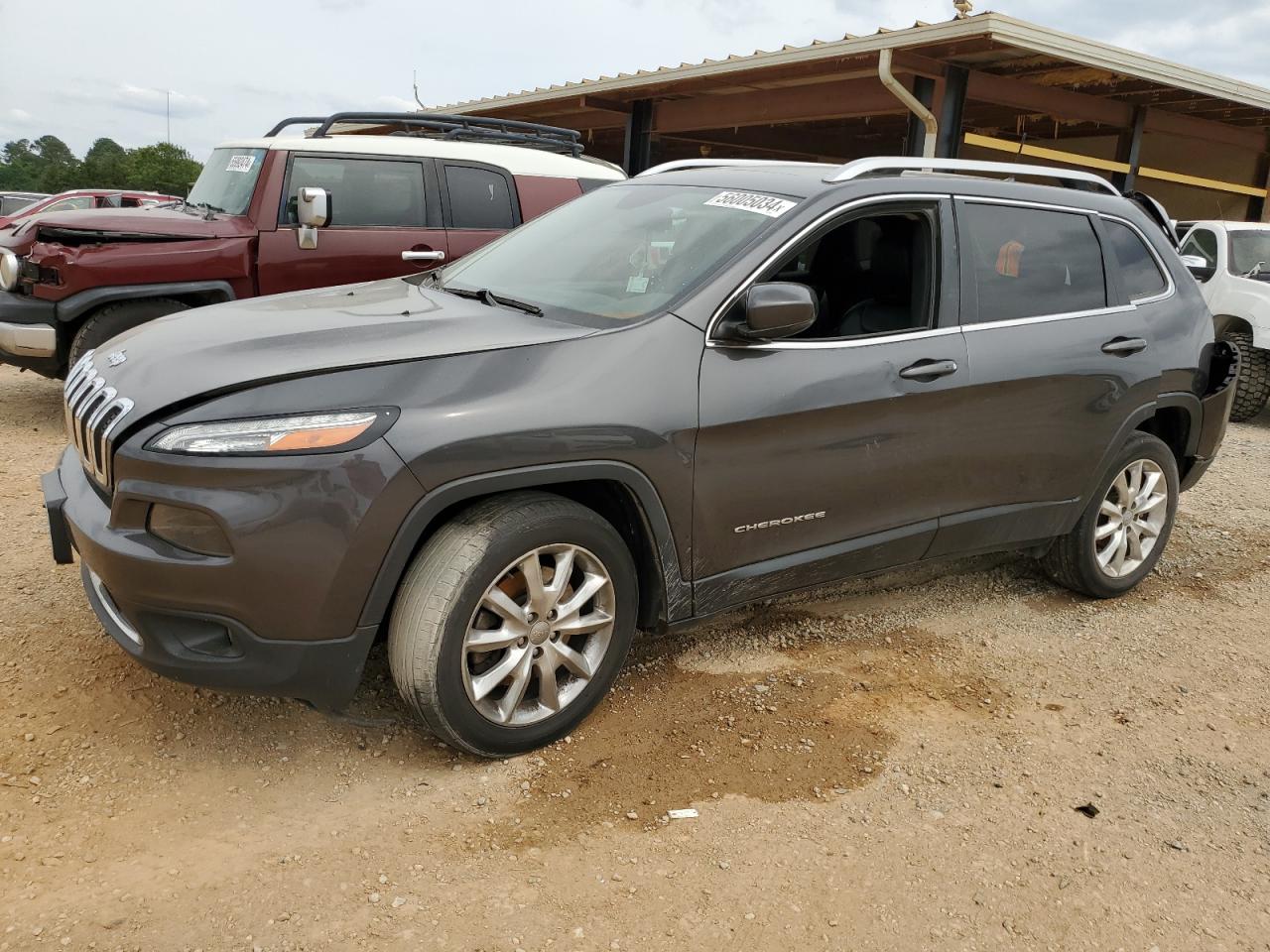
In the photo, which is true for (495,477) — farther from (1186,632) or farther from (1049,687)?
(1186,632)

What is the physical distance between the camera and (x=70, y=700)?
3143 mm

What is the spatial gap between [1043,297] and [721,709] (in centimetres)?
206

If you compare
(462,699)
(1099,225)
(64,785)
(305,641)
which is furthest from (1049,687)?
(64,785)

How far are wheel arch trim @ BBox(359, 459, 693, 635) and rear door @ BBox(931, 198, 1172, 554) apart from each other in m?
1.22

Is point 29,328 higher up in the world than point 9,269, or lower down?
lower down

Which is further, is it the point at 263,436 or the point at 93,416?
the point at 93,416

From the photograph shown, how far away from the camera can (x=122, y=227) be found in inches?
246

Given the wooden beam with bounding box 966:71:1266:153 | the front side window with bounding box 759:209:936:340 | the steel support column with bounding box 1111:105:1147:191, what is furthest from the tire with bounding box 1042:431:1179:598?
the steel support column with bounding box 1111:105:1147:191

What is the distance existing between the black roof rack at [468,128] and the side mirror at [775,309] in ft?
15.1

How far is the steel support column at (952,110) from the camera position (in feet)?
33.2

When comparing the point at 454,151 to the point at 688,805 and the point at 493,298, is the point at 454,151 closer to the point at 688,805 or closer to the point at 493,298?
the point at 493,298

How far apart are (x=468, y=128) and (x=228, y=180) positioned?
5.93 ft

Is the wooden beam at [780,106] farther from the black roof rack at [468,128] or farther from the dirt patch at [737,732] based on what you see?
the dirt patch at [737,732]

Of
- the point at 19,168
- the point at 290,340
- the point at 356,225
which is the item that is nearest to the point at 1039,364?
the point at 290,340
